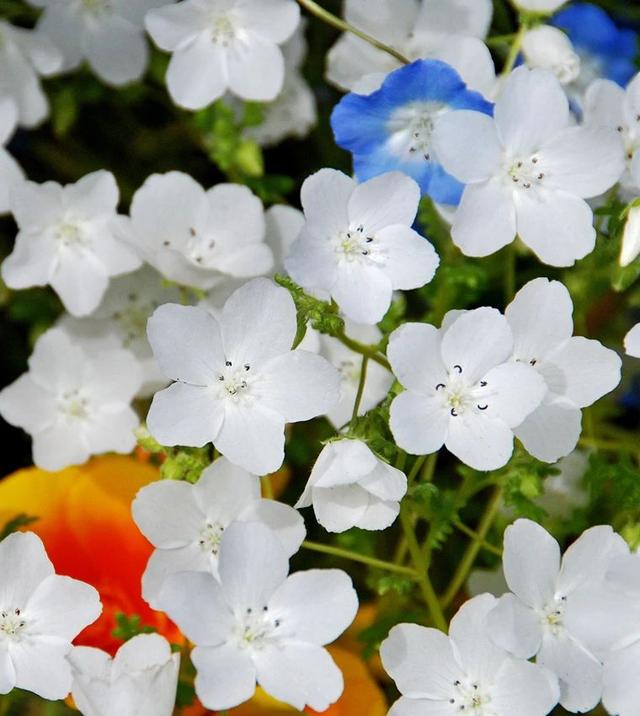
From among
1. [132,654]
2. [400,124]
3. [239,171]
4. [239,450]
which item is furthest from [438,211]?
[132,654]

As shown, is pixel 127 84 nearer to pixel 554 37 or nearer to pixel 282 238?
pixel 282 238

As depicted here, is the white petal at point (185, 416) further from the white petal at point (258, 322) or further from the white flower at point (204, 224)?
the white flower at point (204, 224)

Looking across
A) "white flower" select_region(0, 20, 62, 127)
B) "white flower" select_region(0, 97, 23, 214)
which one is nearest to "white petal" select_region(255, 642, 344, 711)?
"white flower" select_region(0, 97, 23, 214)

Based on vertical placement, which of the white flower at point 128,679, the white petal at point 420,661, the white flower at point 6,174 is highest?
the white flower at point 6,174

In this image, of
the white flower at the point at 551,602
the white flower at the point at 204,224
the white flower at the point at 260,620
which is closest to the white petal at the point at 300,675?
the white flower at the point at 260,620

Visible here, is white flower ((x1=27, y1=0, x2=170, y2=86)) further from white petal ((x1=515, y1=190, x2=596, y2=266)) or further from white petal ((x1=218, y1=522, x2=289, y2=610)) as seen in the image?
white petal ((x1=218, y1=522, x2=289, y2=610))

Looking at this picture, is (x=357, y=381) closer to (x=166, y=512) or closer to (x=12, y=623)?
(x=166, y=512)
